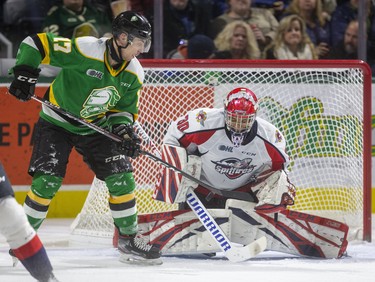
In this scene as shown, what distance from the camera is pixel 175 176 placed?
202 inches

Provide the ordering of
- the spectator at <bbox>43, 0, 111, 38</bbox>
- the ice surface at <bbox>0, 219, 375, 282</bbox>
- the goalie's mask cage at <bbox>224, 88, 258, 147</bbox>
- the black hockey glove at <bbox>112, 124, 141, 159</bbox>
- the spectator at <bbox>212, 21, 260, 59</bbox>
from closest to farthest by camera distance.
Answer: the ice surface at <bbox>0, 219, 375, 282</bbox>
the black hockey glove at <bbox>112, 124, 141, 159</bbox>
the goalie's mask cage at <bbox>224, 88, 258, 147</bbox>
the spectator at <bbox>43, 0, 111, 38</bbox>
the spectator at <bbox>212, 21, 260, 59</bbox>

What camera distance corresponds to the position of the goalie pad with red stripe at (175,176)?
512 centimetres

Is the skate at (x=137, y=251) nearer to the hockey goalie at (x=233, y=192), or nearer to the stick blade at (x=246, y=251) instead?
the hockey goalie at (x=233, y=192)

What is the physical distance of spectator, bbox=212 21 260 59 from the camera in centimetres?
676

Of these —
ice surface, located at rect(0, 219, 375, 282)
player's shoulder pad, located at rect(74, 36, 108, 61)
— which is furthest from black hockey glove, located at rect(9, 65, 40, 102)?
ice surface, located at rect(0, 219, 375, 282)

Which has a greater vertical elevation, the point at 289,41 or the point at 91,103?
the point at 289,41

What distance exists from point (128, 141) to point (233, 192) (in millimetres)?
757

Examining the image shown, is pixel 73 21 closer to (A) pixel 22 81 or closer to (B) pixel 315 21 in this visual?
(B) pixel 315 21

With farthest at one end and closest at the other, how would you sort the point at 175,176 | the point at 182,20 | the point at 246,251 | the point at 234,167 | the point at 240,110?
the point at 182,20
the point at 234,167
the point at 175,176
the point at 240,110
the point at 246,251

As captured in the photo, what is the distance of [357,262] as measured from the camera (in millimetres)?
5094

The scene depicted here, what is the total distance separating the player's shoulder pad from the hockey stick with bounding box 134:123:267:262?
2.69 ft

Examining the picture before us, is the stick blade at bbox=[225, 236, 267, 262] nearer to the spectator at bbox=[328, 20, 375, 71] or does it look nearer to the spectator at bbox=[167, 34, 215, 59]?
the spectator at bbox=[167, 34, 215, 59]

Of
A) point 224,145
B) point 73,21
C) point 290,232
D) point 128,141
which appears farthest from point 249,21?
point 128,141

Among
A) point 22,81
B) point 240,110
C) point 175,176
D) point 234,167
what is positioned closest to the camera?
point 22,81
